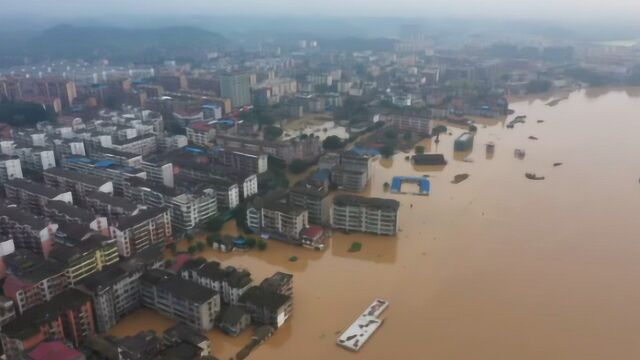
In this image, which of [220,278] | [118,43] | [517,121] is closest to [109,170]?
[220,278]

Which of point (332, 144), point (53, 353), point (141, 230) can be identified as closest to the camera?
point (53, 353)

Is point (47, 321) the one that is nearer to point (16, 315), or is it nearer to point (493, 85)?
point (16, 315)

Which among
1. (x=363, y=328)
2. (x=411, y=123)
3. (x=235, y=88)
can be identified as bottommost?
(x=363, y=328)

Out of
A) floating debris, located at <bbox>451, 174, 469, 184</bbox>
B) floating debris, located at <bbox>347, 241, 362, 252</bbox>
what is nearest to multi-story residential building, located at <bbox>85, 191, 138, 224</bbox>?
floating debris, located at <bbox>347, 241, 362, 252</bbox>

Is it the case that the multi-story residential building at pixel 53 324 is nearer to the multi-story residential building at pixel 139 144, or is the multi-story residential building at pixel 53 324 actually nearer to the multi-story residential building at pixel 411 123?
the multi-story residential building at pixel 139 144

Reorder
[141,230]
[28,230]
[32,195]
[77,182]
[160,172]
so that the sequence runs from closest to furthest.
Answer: [28,230] → [141,230] → [32,195] → [77,182] → [160,172]

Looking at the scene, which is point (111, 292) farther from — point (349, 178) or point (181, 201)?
point (349, 178)
